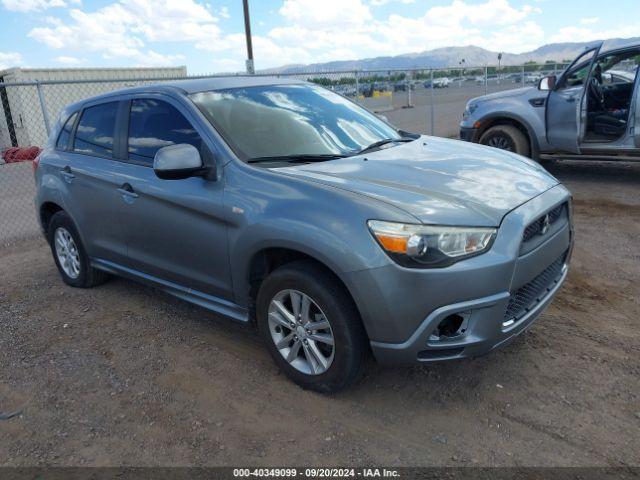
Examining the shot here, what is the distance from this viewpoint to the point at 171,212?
3719mm

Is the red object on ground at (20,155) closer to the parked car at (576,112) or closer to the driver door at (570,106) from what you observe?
the parked car at (576,112)

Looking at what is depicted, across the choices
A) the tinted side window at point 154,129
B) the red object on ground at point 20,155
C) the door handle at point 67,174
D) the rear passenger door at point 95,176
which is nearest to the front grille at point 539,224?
the tinted side window at point 154,129

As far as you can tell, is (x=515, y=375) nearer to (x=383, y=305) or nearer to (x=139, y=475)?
(x=383, y=305)

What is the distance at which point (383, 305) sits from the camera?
2750mm

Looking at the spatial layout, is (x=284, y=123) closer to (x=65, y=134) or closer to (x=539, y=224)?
(x=539, y=224)

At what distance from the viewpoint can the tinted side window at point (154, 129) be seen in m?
3.74

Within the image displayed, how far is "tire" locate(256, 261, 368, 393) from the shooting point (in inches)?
115

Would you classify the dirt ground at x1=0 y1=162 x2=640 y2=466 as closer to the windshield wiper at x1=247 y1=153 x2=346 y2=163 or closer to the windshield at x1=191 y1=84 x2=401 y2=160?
the windshield wiper at x1=247 y1=153 x2=346 y2=163

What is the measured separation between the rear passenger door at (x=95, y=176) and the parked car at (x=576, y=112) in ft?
20.2

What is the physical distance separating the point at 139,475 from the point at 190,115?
2.19m

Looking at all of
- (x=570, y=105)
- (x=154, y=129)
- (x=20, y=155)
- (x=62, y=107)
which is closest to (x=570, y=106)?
(x=570, y=105)

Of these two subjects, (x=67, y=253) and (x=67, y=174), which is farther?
(x=67, y=253)

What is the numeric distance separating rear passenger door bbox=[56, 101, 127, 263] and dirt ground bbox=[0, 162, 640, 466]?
643 millimetres

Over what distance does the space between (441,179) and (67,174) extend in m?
3.22
